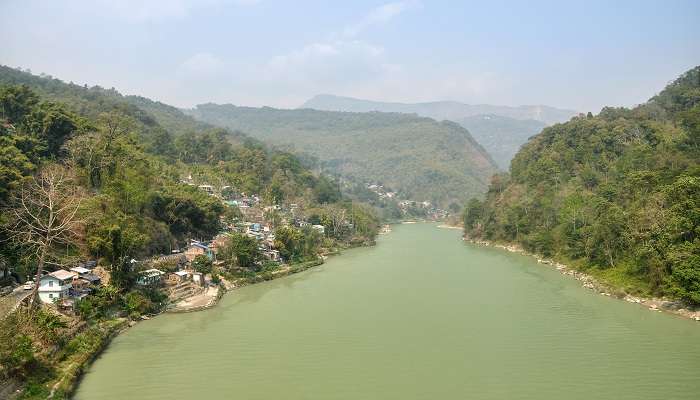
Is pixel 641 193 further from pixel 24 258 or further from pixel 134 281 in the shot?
pixel 24 258

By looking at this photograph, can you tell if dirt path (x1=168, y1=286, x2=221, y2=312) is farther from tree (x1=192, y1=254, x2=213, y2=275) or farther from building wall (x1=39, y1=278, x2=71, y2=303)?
building wall (x1=39, y1=278, x2=71, y2=303)

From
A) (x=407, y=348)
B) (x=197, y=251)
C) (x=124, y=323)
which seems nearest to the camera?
(x=407, y=348)

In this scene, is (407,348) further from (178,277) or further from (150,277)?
(178,277)

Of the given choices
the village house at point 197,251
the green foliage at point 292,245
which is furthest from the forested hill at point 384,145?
the village house at point 197,251

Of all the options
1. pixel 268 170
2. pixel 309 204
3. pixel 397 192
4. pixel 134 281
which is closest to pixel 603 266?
pixel 134 281

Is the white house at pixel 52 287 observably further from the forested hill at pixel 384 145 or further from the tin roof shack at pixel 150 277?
the forested hill at pixel 384 145

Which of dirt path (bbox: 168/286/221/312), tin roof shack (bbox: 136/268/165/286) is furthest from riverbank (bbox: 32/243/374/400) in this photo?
tin roof shack (bbox: 136/268/165/286)

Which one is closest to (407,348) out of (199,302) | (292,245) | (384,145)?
(199,302)
